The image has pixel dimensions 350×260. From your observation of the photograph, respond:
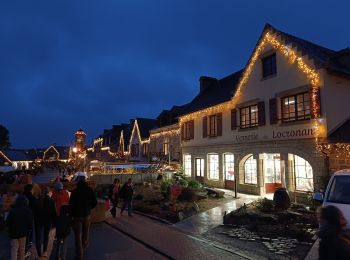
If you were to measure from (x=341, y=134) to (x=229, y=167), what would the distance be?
8.20 m

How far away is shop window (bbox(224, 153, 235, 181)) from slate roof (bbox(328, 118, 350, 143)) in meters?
7.23

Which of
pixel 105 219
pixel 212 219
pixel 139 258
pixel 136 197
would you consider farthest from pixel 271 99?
pixel 139 258

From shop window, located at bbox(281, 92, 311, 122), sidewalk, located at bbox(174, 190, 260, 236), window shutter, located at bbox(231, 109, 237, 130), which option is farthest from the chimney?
sidewalk, located at bbox(174, 190, 260, 236)

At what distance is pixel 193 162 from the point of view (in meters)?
24.5

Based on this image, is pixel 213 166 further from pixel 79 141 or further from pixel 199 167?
pixel 79 141

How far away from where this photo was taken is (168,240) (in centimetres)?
931

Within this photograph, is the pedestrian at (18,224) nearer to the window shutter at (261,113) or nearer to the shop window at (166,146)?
the window shutter at (261,113)

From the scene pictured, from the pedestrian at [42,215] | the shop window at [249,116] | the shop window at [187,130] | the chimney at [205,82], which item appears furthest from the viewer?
the chimney at [205,82]

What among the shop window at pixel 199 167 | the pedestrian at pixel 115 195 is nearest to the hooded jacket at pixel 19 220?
the pedestrian at pixel 115 195

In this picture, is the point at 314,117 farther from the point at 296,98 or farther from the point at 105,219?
the point at 105,219

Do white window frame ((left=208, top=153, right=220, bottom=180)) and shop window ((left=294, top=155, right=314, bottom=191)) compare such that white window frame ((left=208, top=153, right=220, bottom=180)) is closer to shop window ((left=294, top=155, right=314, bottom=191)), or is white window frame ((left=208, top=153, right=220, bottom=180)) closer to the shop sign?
the shop sign

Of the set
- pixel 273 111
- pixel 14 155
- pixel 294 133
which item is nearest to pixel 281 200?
pixel 294 133

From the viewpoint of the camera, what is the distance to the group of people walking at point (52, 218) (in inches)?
248

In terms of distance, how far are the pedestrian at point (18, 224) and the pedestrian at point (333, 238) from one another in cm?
563
